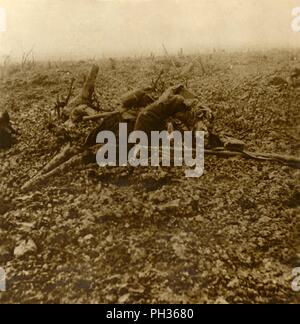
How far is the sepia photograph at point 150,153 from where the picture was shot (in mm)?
3018

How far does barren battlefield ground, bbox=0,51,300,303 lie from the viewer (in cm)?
299

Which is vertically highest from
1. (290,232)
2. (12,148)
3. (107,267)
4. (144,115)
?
(144,115)

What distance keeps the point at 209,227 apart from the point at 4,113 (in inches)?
85.3

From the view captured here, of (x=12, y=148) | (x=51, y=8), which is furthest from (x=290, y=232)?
(x=51, y=8)

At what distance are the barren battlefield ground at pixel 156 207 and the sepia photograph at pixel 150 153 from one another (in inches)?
0.4

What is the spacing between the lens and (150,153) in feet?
11.3

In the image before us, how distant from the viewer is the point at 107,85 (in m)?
3.67

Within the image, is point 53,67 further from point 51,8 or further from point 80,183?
point 80,183
